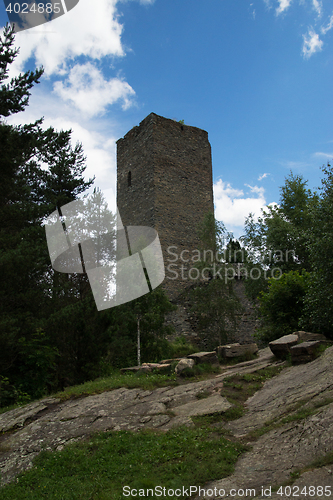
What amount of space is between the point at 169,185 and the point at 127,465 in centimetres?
1657

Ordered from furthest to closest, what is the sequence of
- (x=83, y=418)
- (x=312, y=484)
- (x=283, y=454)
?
(x=83, y=418) → (x=283, y=454) → (x=312, y=484)

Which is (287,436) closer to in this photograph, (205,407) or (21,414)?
(205,407)

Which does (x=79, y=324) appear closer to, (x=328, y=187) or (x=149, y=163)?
(x=328, y=187)

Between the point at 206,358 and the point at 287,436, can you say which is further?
the point at 206,358

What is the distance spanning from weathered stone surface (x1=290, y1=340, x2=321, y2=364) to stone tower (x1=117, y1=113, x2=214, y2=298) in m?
10.2

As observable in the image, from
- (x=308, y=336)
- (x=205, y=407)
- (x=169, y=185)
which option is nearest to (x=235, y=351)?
(x=308, y=336)

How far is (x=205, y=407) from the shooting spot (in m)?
6.49

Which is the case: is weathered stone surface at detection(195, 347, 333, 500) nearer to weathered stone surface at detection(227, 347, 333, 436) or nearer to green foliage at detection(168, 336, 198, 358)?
weathered stone surface at detection(227, 347, 333, 436)

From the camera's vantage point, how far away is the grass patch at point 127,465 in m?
4.17

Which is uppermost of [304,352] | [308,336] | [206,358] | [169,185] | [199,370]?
[169,185]

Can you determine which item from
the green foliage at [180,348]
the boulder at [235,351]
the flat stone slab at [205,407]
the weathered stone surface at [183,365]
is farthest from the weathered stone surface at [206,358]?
the green foliage at [180,348]

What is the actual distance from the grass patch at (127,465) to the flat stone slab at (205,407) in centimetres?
67

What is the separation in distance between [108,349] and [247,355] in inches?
184

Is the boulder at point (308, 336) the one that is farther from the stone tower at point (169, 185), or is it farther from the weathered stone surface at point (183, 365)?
the stone tower at point (169, 185)
